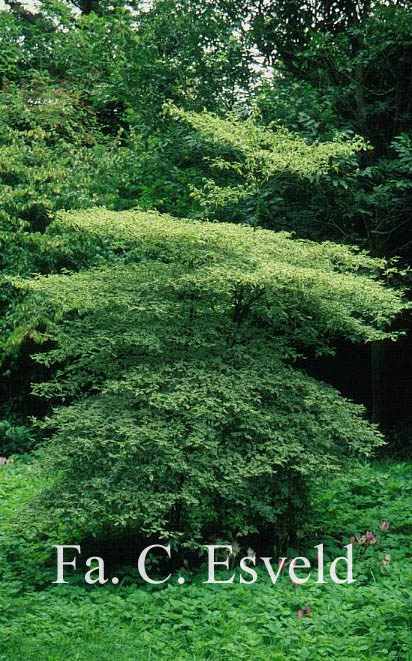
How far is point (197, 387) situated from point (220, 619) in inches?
59.3

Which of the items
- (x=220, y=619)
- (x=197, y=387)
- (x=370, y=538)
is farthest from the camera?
(x=370, y=538)

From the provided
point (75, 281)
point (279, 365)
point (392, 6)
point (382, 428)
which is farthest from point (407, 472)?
point (392, 6)

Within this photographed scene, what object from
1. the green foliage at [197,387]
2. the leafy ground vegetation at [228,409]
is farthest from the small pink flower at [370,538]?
the green foliage at [197,387]

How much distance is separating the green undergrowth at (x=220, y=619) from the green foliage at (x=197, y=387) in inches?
18.0

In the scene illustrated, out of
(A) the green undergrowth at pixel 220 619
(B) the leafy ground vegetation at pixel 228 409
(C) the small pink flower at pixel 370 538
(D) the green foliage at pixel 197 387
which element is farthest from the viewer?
(C) the small pink flower at pixel 370 538

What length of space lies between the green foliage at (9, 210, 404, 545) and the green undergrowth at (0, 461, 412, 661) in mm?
456

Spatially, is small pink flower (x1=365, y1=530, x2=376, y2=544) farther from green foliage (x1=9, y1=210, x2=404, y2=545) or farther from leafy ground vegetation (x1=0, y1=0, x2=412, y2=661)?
green foliage (x1=9, y1=210, x2=404, y2=545)

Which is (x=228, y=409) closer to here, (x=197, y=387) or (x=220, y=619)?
(x=197, y=387)

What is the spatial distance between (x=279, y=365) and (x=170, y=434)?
43.3 inches

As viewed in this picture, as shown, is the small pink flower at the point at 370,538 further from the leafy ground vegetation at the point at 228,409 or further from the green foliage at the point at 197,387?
the green foliage at the point at 197,387

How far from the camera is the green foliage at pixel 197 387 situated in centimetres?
525

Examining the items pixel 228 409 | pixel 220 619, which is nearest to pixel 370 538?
pixel 228 409

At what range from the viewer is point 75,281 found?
19.5 ft

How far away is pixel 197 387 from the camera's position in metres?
5.42
